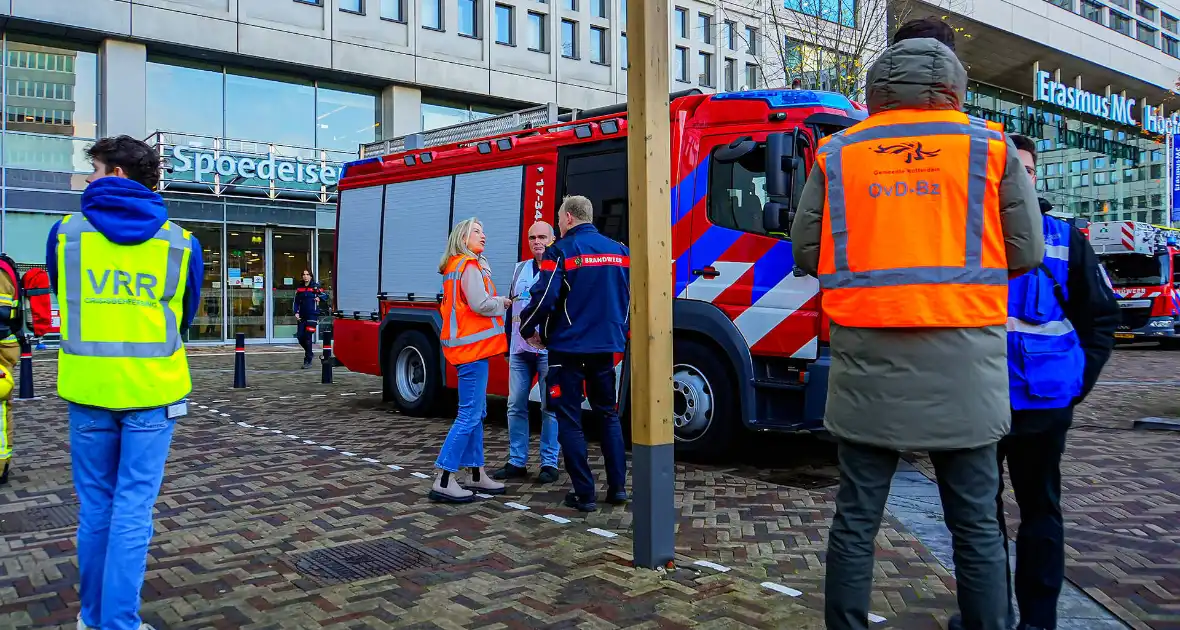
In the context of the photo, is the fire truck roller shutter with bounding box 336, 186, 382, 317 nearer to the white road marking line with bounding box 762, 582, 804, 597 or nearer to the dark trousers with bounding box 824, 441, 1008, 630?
the white road marking line with bounding box 762, 582, 804, 597

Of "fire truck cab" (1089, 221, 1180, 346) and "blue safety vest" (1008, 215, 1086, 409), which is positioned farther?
"fire truck cab" (1089, 221, 1180, 346)

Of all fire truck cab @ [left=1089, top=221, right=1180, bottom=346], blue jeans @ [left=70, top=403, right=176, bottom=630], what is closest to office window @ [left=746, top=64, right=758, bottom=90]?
fire truck cab @ [left=1089, top=221, right=1180, bottom=346]

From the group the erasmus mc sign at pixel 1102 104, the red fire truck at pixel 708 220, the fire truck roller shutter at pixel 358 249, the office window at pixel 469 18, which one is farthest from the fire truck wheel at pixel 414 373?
the erasmus mc sign at pixel 1102 104

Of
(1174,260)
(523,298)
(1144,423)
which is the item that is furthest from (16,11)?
(1174,260)

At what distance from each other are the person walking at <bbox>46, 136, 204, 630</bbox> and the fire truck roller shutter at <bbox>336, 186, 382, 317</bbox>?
702 centimetres

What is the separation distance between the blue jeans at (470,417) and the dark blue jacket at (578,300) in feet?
1.54

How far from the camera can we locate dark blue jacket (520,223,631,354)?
17.6 ft

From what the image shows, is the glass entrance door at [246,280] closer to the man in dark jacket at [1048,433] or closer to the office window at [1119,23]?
the man in dark jacket at [1048,433]

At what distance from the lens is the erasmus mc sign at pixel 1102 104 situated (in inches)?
1449

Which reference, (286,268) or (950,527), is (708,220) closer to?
(950,527)

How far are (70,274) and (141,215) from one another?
306 mm

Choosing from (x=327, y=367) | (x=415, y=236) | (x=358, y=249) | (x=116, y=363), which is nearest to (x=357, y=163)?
(x=358, y=249)

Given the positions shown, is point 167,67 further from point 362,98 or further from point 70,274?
point 70,274

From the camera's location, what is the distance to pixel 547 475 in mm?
6184
